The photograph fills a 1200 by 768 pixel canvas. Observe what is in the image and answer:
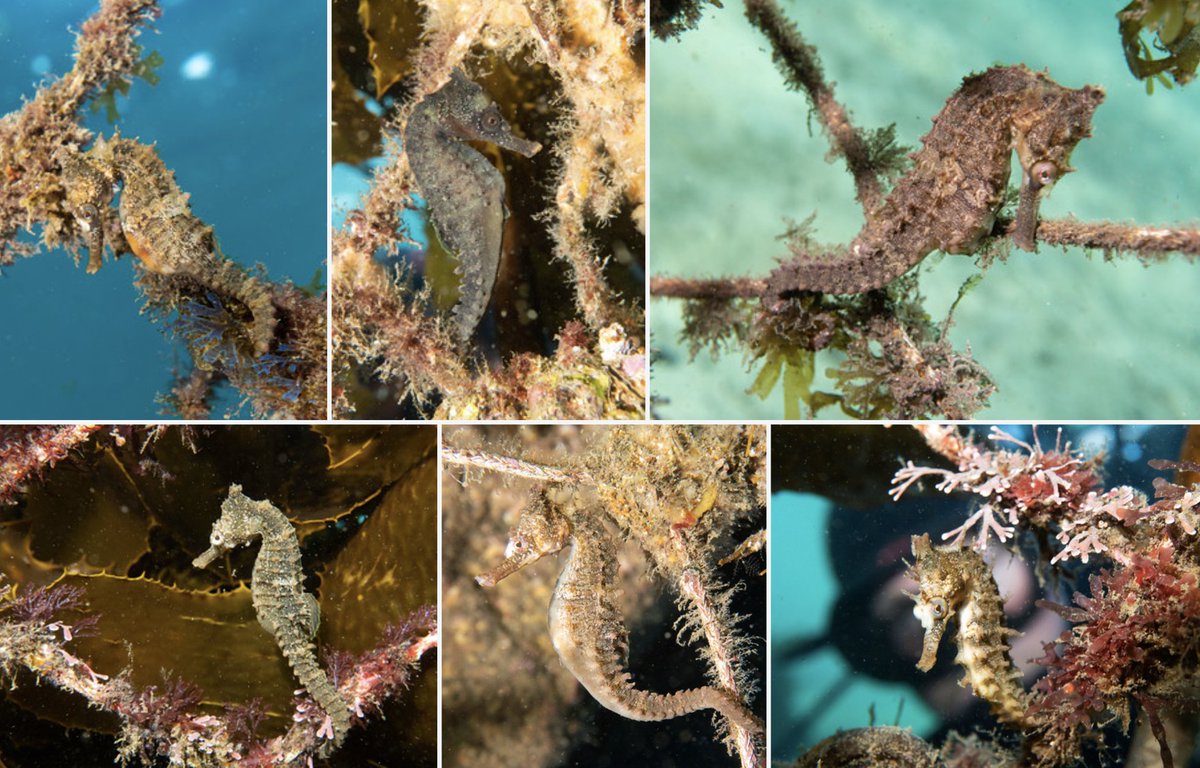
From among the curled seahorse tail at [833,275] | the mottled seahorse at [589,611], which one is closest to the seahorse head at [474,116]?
the curled seahorse tail at [833,275]

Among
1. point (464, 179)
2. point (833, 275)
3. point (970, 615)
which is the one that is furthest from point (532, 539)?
point (970, 615)

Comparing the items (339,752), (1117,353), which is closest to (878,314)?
(1117,353)

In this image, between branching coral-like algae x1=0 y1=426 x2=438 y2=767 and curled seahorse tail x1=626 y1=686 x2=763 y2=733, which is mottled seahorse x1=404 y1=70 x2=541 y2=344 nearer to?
branching coral-like algae x1=0 y1=426 x2=438 y2=767

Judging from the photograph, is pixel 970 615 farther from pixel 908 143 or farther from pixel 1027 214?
pixel 908 143

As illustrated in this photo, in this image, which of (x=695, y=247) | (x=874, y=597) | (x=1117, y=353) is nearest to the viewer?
(x=874, y=597)

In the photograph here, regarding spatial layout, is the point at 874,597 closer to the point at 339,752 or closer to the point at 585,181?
the point at 585,181

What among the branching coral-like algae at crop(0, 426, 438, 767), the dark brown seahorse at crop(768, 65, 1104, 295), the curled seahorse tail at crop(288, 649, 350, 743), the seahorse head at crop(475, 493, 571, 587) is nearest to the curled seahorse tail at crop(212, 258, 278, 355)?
the branching coral-like algae at crop(0, 426, 438, 767)
